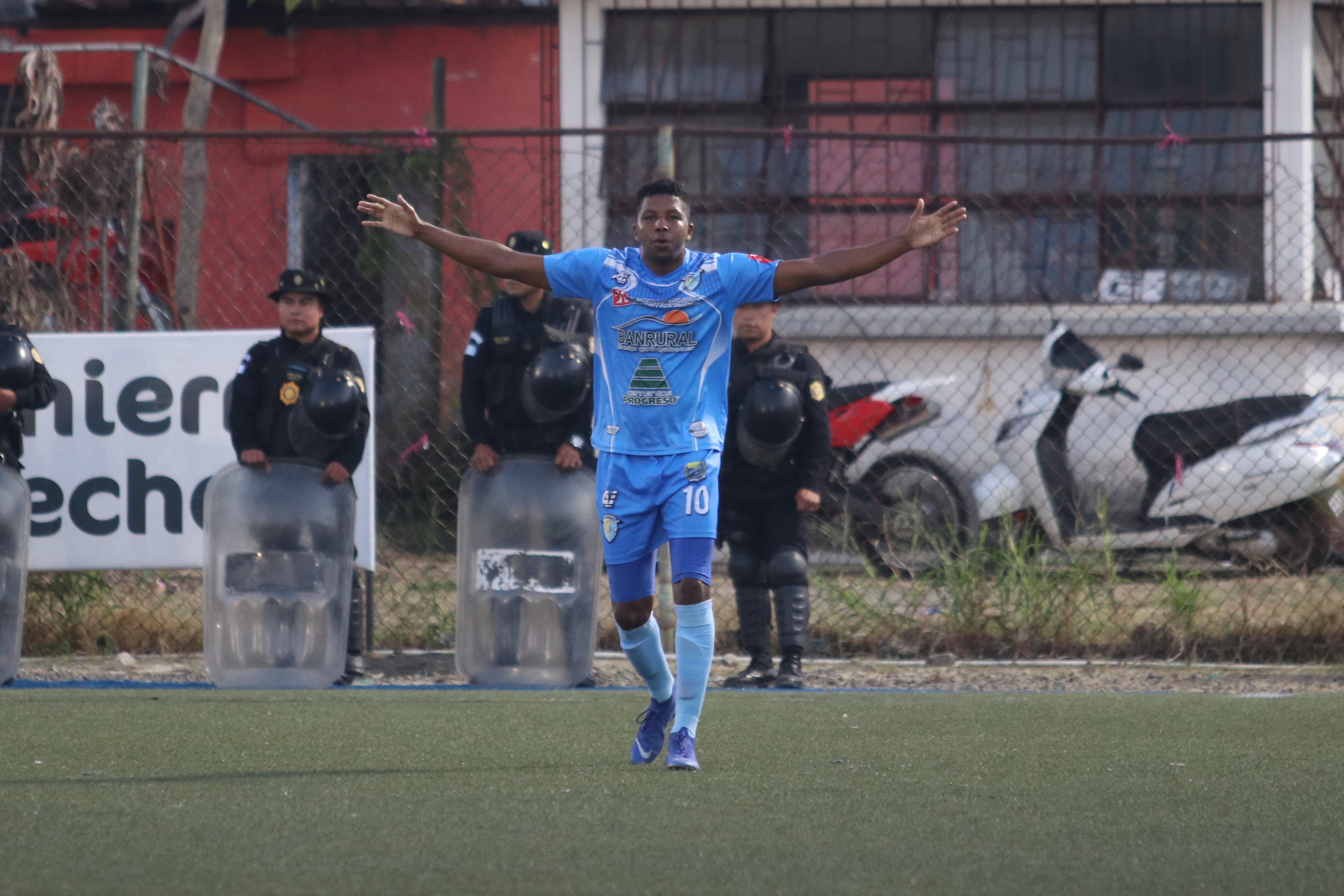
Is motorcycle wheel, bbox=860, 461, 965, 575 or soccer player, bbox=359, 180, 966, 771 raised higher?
soccer player, bbox=359, 180, 966, 771

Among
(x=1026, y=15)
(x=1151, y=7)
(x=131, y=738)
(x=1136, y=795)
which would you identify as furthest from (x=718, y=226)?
(x=1136, y=795)

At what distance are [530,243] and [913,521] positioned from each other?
2.77 m

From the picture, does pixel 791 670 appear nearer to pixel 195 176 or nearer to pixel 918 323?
pixel 918 323

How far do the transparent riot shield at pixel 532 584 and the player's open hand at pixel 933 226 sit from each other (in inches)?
115

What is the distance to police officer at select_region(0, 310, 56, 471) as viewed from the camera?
7.25 meters

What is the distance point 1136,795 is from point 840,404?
647 cm

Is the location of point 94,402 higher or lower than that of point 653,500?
higher

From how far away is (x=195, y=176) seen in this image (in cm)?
1062

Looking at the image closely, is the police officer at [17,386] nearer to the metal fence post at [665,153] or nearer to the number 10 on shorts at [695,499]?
the metal fence post at [665,153]

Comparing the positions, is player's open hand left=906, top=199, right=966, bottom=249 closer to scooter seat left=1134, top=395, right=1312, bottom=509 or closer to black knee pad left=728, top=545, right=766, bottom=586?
black knee pad left=728, top=545, right=766, bottom=586

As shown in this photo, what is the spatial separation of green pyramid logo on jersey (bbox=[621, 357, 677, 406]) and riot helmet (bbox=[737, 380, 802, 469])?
236 cm

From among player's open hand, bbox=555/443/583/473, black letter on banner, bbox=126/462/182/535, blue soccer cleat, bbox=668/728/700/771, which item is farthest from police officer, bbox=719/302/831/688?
black letter on banner, bbox=126/462/182/535

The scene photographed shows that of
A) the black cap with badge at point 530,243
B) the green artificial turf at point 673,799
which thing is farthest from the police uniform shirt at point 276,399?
the green artificial turf at point 673,799

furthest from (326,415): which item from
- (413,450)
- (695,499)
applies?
(695,499)
